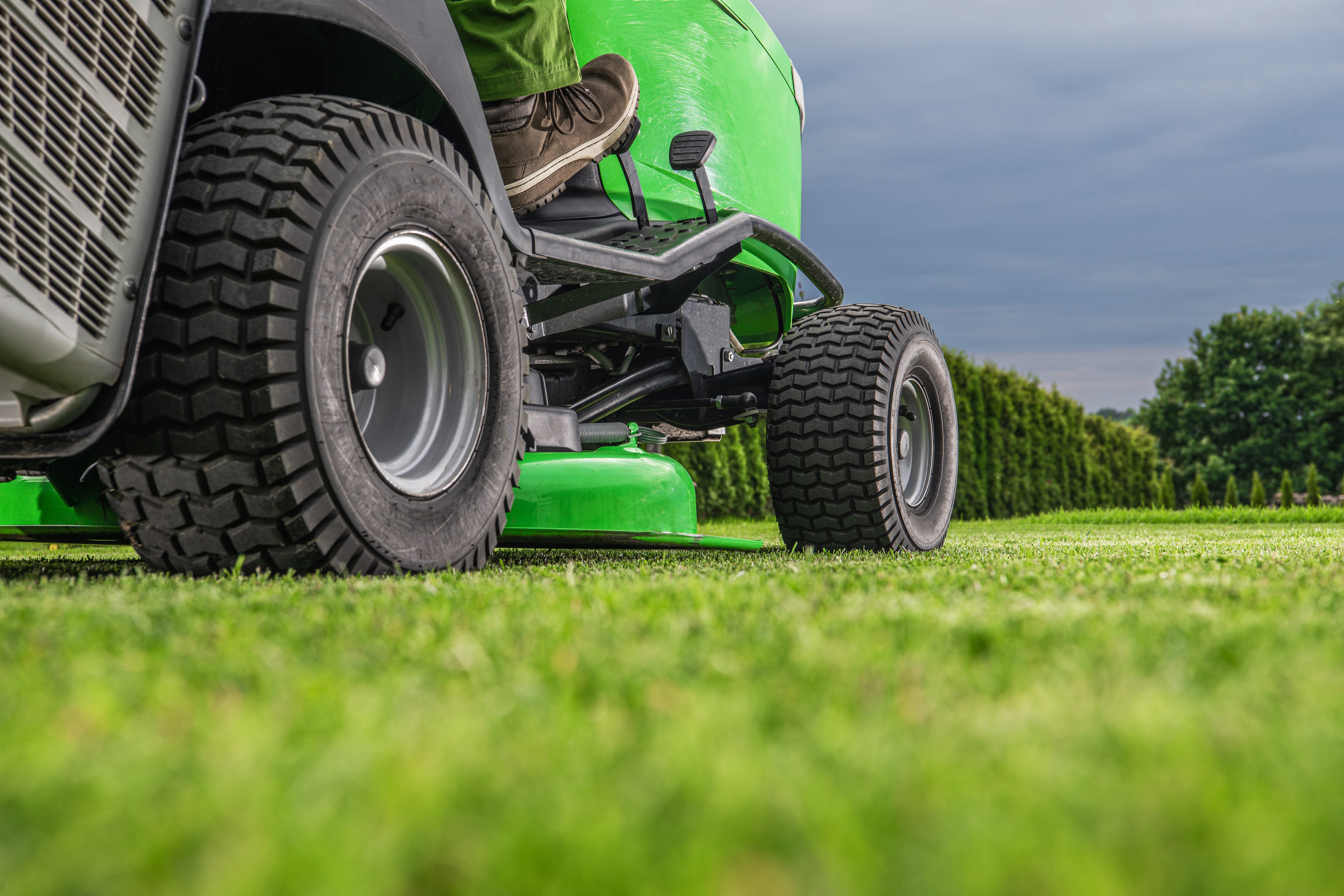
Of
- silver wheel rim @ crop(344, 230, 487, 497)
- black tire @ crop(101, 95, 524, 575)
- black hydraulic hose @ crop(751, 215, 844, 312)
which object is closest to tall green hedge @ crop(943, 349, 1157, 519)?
black hydraulic hose @ crop(751, 215, 844, 312)

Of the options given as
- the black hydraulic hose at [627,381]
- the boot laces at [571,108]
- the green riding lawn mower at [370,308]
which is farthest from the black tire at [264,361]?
the black hydraulic hose at [627,381]

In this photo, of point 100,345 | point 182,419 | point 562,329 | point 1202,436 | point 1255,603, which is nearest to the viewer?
point 1255,603

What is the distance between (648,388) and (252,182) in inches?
101

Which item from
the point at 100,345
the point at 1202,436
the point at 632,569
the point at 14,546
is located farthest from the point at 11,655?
the point at 1202,436

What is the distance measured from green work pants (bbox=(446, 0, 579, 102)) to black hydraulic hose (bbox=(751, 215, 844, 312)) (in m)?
1.28

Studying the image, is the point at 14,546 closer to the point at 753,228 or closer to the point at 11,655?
the point at 753,228

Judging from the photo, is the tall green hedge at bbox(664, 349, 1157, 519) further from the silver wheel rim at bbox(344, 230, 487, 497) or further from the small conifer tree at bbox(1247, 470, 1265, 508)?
the silver wheel rim at bbox(344, 230, 487, 497)

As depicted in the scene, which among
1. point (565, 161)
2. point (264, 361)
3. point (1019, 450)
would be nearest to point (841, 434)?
point (565, 161)

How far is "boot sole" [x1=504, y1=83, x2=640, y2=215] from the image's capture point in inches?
132

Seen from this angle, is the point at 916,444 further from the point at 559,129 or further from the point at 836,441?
the point at 559,129

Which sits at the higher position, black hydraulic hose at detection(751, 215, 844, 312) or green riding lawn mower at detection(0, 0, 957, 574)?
black hydraulic hose at detection(751, 215, 844, 312)

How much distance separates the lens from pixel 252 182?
2068 millimetres

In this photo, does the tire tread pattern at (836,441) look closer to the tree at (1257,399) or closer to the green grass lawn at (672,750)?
the green grass lawn at (672,750)

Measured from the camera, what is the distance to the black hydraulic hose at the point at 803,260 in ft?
14.1
